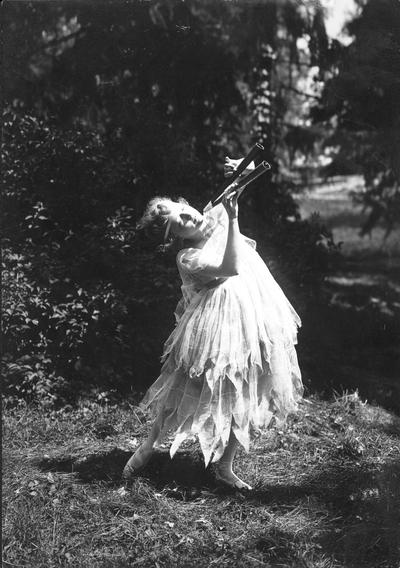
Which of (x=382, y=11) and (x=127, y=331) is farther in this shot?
(x=127, y=331)

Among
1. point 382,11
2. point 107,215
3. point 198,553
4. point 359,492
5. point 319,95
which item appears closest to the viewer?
point 198,553

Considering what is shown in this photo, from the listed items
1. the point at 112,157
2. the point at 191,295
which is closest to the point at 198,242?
the point at 191,295

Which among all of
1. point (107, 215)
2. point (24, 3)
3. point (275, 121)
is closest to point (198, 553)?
point (107, 215)

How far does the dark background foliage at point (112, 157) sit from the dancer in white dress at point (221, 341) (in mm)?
1507

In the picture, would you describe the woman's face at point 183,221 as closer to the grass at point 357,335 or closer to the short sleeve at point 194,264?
the short sleeve at point 194,264

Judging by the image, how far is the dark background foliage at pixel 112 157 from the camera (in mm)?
4738

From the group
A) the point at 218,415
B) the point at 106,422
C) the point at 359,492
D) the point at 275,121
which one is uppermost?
the point at 275,121

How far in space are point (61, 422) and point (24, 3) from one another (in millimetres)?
2946

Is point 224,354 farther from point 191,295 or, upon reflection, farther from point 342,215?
point 342,215

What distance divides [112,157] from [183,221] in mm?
2150

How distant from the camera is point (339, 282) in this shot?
23.3 ft

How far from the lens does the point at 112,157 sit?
17.1 ft

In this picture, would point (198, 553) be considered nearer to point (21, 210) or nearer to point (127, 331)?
point (127, 331)

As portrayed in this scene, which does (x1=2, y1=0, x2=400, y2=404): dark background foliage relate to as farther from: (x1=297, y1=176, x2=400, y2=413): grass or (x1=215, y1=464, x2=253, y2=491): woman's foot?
(x1=215, y1=464, x2=253, y2=491): woman's foot
